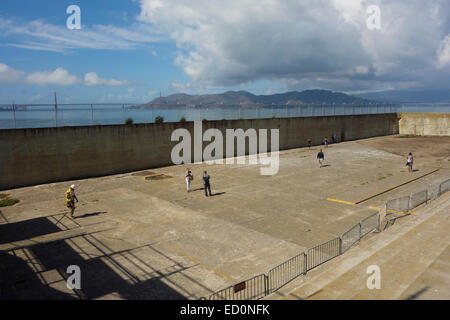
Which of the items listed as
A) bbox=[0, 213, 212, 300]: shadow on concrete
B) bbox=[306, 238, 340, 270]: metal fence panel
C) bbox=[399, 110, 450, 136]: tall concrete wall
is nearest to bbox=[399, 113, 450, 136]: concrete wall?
bbox=[399, 110, 450, 136]: tall concrete wall

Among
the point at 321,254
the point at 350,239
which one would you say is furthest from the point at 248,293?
the point at 350,239

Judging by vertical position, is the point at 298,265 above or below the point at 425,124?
below

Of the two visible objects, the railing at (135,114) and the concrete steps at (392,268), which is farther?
the railing at (135,114)

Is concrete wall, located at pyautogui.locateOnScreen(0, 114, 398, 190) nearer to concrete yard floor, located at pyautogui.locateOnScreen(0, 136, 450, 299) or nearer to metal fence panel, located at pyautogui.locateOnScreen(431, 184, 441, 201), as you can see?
concrete yard floor, located at pyautogui.locateOnScreen(0, 136, 450, 299)

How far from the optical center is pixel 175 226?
14.1 metres

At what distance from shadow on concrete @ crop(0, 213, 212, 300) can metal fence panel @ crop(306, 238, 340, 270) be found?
11.0 feet

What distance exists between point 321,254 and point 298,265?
1378 millimetres

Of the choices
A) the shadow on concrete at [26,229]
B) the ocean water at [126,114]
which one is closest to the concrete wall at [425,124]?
the ocean water at [126,114]

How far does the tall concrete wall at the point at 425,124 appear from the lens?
4741 centimetres

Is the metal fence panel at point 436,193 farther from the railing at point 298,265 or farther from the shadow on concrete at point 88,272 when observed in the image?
the shadow on concrete at point 88,272

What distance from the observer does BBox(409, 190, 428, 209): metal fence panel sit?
15114 millimetres

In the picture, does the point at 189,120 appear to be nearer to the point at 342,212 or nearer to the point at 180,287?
the point at 342,212

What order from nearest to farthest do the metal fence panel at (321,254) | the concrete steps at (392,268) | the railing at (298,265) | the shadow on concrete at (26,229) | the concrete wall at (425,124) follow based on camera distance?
the concrete steps at (392,268) < the railing at (298,265) < the metal fence panel at (321,254) < the shadow on concrete at (26,229) < the concrete wall at (425,124)

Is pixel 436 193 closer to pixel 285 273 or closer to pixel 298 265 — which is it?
pixel 298 265
